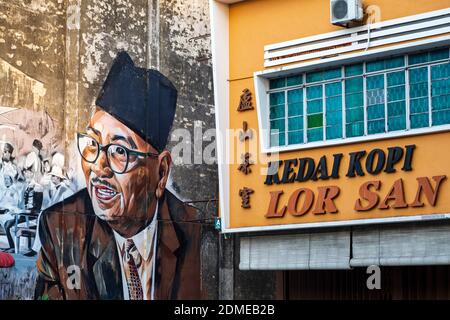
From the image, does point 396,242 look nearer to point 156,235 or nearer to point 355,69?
point 355,69

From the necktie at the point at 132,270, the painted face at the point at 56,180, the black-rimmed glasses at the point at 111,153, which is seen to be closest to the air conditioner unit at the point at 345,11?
the black-rimmed glasses at the point at 111,153

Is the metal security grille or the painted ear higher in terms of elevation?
the metal security grille

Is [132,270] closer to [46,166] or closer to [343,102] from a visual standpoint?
[46,166]

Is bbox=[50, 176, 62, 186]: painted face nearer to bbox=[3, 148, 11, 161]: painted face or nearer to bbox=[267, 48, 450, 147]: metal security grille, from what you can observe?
bbox=[3, 148, 11, 161]: painted face

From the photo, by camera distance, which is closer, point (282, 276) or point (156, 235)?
point (282, 276)

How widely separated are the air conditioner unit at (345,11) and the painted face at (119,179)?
623cm

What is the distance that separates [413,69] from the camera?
17.6 meters

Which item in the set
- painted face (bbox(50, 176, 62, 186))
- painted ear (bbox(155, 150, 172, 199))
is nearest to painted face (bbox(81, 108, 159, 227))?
painted ear (bbox(155, 150, 172, 199))

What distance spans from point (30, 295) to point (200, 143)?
247 inches

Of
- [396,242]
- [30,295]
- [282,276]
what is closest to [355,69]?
[396,242]

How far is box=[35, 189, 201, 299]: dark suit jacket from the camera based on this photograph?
20453mm

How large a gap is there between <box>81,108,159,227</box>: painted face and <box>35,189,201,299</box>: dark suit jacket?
30 centimetres

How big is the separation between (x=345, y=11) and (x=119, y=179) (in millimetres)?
6899

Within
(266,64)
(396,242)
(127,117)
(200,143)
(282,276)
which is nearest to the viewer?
(396,242)
